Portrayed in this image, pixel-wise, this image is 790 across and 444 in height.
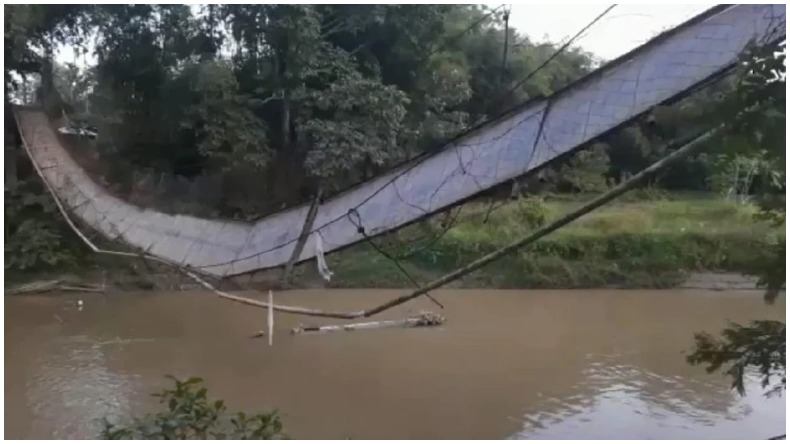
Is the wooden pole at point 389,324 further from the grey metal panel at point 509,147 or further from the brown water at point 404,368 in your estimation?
the grey metal panel at point 509,147

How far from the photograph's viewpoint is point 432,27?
4.10 meters

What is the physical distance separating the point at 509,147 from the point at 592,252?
12.3 ft

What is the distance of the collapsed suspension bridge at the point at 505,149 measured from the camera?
4.49ft

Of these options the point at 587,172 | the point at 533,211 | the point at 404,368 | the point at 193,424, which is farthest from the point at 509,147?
the point at 533,211

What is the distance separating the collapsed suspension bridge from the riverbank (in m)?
2.34

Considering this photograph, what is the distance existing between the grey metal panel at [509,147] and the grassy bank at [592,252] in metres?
2.53

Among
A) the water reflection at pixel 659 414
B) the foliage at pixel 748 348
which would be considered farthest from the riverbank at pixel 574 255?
the foliage at pixel 748 348

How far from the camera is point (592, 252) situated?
5.12 m

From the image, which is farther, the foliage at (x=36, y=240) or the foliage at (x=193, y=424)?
the foliage at (x=36, y=240)

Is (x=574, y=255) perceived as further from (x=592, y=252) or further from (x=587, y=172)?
(x=587, y=172)

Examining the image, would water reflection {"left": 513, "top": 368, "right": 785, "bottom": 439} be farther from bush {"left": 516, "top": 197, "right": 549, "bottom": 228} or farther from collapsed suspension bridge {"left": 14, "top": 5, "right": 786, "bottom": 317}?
bush {"left": 516, "top": 197, "right": 549, "bottom": 228}

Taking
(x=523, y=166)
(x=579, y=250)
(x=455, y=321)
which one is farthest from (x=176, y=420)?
(x=579, y=250)

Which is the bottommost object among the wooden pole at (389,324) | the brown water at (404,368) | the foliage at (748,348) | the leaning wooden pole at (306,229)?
the brown water at (404,368)

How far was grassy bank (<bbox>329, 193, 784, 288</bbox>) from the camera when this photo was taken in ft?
15.4
